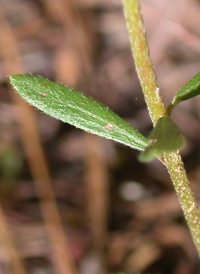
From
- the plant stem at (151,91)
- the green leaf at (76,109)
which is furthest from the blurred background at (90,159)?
the plant stem at (151,91)

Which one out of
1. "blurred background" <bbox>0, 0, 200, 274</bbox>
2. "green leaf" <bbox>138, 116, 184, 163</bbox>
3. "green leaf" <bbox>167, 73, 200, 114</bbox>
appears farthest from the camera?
"blurred background" <bbox>0, 0, 200, 274</bbox>

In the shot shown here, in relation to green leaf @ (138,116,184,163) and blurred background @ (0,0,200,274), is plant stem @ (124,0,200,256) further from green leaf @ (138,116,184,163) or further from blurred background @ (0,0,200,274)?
blurred background @ (0,0,200,274)

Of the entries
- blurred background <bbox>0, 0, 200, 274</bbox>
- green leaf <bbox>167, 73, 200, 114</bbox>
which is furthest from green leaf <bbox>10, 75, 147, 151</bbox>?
blurred background <bbox>0, 0, 200, 274</bbox>

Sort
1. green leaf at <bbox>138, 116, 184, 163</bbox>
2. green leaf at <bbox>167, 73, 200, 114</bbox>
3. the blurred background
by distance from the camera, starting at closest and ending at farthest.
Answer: green leaf at <bbox>138, 116, 184, 163</bbox>
green leaf at <bbox>167, 73, 200, 114</bbox>
the blurred background

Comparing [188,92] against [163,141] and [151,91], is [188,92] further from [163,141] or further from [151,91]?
[163,141]

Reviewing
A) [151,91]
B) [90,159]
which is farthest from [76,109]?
[90,159]

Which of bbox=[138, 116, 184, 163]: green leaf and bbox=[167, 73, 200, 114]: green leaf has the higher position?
bbox=[167, 73, 200, 114]: green leaf
